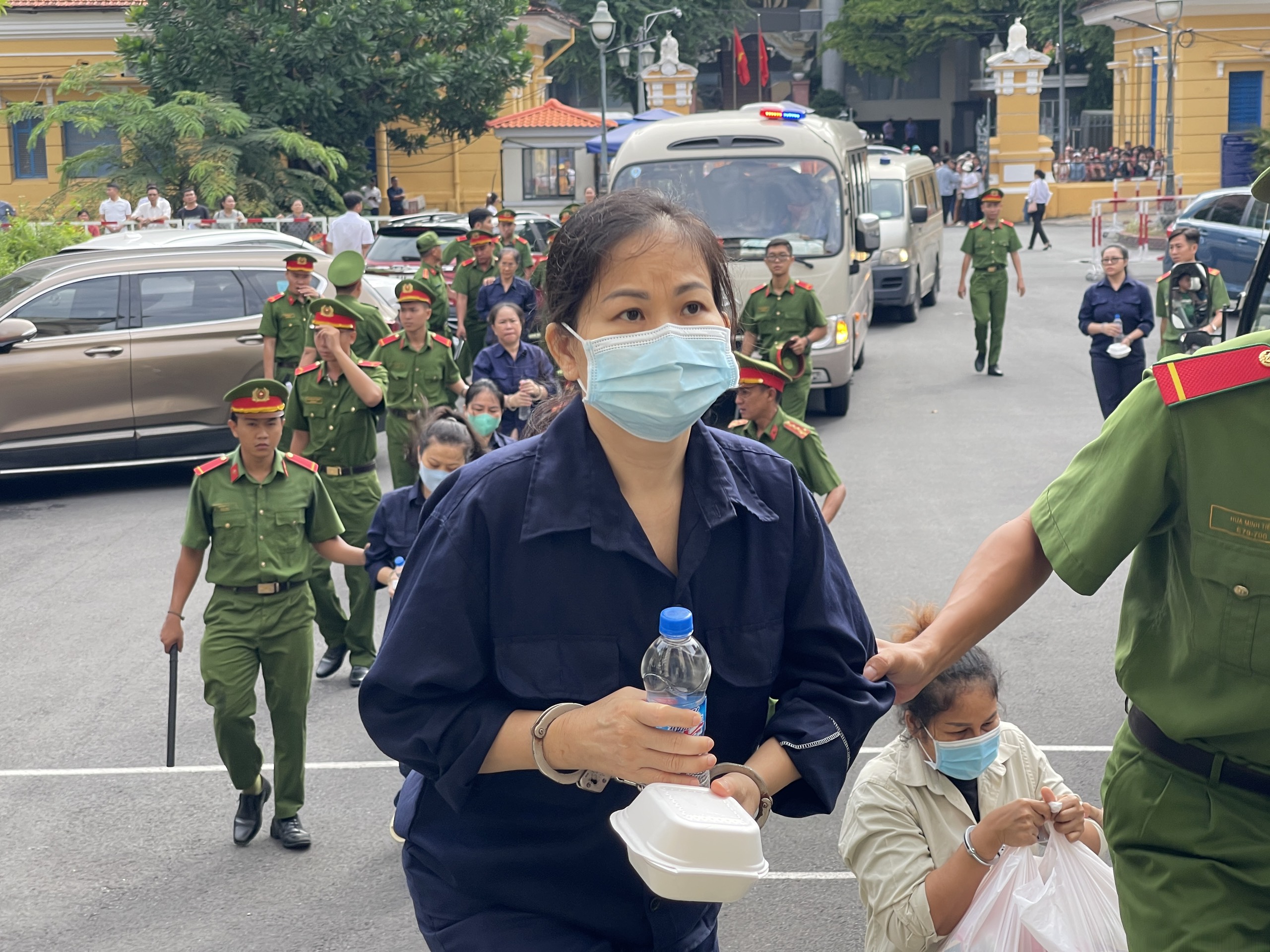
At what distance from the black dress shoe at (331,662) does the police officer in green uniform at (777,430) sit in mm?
2422

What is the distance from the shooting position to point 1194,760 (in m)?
2.50

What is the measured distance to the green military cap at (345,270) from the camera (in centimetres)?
1095

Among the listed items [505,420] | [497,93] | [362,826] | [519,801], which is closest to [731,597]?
[519,801]

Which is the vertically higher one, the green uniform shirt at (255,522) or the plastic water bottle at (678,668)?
the plastic water bottle at (678,668)

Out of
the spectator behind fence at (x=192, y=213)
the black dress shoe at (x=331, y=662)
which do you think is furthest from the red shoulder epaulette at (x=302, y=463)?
the spectator behind fence at (x=192, y=213)

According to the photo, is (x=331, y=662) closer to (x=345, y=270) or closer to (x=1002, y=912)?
(x=345, y=270)

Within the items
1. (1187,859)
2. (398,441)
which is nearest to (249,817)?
(1187,859)

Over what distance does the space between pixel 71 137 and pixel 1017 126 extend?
25.5 meters

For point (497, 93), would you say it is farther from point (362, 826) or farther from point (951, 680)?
point (951, 680)

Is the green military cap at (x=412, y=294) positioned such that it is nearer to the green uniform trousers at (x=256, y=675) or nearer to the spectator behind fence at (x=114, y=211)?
the green uniform trousers at (x=256, y=675)

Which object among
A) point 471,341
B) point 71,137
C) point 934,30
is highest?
point 934,30

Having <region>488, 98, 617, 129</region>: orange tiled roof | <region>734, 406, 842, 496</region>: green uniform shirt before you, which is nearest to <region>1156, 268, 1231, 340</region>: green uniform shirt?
<region>734, 406, 842, 496</region>: green uniform shirt

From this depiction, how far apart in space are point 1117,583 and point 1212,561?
6.98 meters

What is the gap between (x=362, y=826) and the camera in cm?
597
